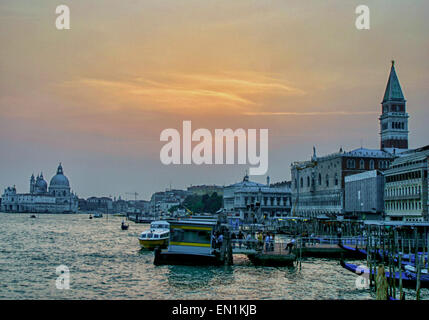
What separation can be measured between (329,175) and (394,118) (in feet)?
38.4

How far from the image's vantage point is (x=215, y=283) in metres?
17.8

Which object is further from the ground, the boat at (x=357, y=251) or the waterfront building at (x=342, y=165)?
the waterfront building at (x=342, y=165)

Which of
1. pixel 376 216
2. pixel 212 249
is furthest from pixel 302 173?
pixel 212 249

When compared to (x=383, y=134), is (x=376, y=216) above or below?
below

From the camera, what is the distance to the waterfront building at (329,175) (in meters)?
57.4

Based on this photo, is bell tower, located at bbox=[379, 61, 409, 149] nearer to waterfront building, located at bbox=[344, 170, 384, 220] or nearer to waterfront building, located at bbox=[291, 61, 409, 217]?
waterfront building, located at bbox=[291, 61, 409, 217]

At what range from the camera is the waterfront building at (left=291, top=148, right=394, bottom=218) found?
188 feet

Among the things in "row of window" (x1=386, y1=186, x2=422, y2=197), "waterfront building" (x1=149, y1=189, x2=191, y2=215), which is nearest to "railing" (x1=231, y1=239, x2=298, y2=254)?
"row of window" (x1=386, y1=186, x2=422, y2=197)

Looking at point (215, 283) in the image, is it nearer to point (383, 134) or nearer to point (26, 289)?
point (26, 289)

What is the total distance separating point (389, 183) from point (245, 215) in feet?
148

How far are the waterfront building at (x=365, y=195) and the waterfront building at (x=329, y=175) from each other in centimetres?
200

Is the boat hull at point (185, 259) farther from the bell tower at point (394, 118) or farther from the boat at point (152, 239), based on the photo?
the bell tower at point (394, 118)

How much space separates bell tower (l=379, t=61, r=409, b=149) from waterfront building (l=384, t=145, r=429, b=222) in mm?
21372

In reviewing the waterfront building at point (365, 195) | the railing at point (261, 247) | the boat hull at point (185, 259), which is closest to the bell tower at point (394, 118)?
the waterfront building at point (365, 195)
